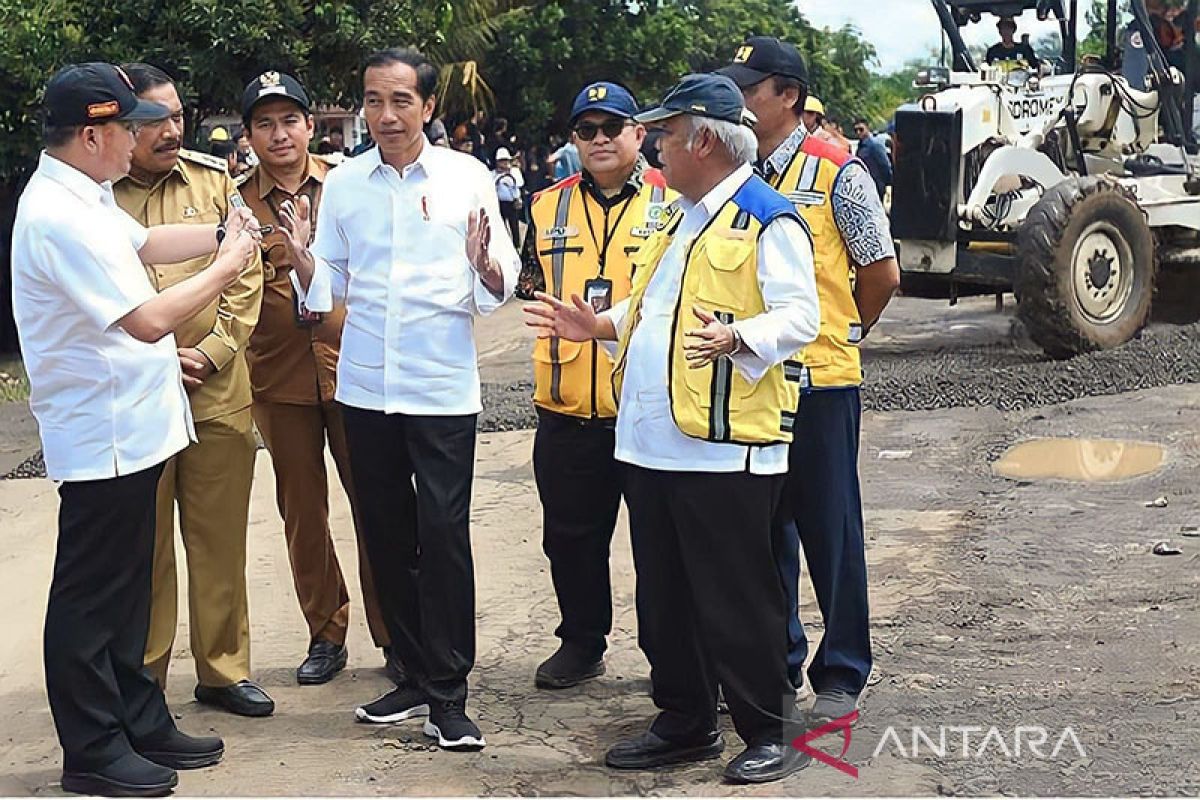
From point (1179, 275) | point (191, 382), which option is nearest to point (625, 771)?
point (191, 382)

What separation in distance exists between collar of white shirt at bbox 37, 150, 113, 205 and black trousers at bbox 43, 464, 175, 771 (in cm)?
73

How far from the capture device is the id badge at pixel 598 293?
520cm

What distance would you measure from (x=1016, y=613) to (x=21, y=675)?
3435 millimetres

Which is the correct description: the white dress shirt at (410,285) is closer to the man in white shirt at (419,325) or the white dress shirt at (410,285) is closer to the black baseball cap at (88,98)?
the man in white shirt at (419,325)

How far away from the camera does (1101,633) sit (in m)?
5.50

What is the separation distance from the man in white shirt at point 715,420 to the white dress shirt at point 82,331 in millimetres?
1280

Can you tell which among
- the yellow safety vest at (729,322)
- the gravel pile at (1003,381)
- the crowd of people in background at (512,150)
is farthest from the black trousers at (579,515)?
the crowd of people in background at (512,150)

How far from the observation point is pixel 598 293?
5227mm

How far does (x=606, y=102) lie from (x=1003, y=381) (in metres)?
5.60

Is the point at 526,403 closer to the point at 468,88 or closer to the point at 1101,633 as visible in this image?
the point at 1101,633

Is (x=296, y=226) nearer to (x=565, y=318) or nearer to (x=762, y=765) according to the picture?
(x=565, y=318)

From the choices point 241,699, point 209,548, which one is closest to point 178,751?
point 241,699

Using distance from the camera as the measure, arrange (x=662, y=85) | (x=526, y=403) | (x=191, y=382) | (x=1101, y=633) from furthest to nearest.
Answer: (x=662, y=85) < (x=526, y=403) < (x=1101, y=633) < (x=191, y=382)

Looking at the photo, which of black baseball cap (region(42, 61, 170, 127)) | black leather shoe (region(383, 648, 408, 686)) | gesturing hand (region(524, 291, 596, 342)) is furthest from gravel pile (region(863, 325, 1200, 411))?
black baseball cap (region(42, 61, 170, 127))
